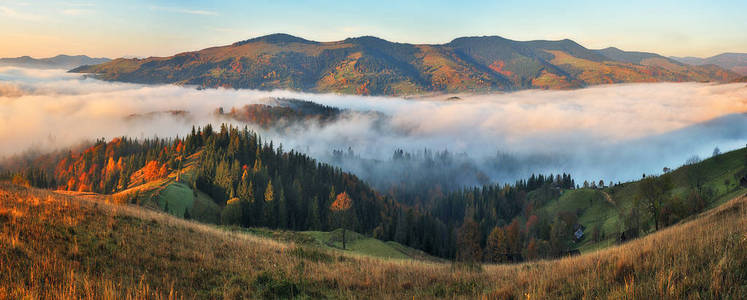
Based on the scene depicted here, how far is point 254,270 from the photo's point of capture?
1420cm

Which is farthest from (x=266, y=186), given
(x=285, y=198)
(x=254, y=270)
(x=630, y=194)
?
(x=630, y=194)

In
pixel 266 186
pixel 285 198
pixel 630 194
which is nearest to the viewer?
pixel 285 198

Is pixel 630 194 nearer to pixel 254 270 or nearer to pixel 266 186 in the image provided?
pixel 266 186

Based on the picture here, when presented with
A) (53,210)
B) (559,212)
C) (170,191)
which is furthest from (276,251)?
(559,212)

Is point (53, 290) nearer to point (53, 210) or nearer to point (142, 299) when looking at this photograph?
point (142, 299)

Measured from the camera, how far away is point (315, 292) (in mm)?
12211

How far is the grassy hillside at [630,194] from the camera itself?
11394 cm

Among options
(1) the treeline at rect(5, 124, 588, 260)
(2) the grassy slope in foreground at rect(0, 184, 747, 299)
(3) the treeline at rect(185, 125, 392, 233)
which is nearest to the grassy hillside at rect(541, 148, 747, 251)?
(1) the treeline at rect(5, 124, 588, 260)

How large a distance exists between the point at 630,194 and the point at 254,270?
19058 centimetres

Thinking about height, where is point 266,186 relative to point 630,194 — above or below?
above

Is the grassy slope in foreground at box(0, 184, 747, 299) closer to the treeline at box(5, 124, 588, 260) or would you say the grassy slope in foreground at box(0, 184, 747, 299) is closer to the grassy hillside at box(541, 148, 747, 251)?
the treeline at box(5, 124, 588, 260)

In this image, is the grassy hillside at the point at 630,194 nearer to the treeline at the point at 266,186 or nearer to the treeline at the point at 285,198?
the treeline at the point at 285,198

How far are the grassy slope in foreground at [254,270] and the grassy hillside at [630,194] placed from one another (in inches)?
4072

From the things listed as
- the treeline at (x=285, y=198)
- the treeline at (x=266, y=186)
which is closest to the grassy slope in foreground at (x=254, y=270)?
the treeline at (x=266, y=186)
